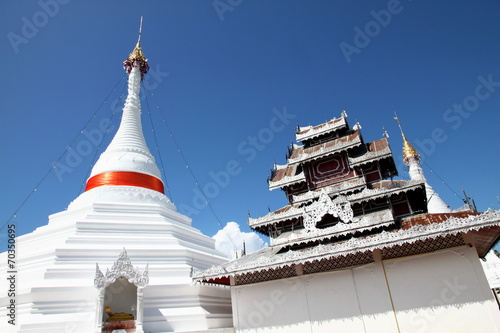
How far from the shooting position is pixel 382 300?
440 inches

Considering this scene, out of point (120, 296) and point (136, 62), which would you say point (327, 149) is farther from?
point (136, 62)

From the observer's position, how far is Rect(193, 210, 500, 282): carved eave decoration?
9.93 metres

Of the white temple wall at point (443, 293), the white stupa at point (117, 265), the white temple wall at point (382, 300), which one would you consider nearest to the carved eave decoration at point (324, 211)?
the white temple wall at point (382, 300)

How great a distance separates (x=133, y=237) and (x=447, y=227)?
13.2 m

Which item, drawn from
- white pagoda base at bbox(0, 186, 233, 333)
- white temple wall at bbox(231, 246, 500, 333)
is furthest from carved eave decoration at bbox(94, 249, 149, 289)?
white temple wall at bbox(231, 246, 500, 333)

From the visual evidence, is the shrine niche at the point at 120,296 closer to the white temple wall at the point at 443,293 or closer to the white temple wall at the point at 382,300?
the white temple wall at the point at 382,300

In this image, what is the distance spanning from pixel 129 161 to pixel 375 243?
1483 centimetres

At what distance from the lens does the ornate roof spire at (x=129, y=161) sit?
18328 mm

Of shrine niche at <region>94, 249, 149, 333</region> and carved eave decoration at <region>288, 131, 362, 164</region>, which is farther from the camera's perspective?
carved eave decoration at <region>288, 131, 362, 164</region>

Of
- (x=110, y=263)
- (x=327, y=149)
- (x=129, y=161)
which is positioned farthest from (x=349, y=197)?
(x=129, y=161)

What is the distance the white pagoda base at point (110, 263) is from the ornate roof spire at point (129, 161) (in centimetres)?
85

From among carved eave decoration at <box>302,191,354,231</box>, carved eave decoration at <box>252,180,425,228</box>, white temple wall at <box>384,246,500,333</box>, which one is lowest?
white temple wall at <box>384,246,500,333</box>

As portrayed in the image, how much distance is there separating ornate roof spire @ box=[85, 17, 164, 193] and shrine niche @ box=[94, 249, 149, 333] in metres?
6.63

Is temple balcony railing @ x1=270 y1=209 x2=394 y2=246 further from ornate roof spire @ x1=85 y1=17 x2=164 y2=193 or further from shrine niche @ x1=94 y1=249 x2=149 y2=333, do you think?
ornate roof spire @ x1=85 y1=17 x2=164 y2=193
